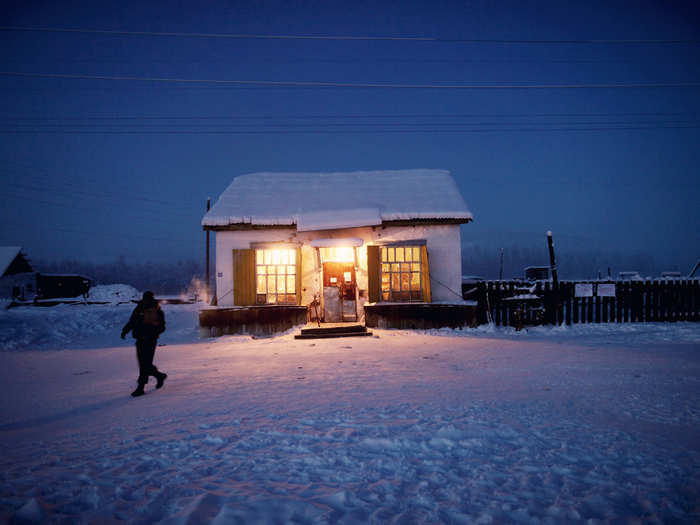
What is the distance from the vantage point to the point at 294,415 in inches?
156

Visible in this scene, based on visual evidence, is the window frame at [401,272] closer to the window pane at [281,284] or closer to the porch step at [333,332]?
→ the porch step at [333,332]

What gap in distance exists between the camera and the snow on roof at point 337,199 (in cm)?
1180

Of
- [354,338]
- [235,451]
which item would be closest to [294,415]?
[235,451]

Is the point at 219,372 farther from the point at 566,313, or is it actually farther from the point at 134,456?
the point at 566,313

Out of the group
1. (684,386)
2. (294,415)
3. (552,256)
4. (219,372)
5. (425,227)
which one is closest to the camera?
(294,415)

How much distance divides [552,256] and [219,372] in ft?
35.2

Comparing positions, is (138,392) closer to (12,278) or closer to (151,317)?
(151,317)

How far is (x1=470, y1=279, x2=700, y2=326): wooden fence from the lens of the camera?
1175cm

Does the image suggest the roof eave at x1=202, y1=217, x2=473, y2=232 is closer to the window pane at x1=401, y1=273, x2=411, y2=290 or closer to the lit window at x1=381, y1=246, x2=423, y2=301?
the lit window at x1=381, y1=246, x2=423, y2=301

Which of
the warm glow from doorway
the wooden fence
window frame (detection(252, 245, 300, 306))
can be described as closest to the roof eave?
window frame (detection(252, 245, 300, 306))

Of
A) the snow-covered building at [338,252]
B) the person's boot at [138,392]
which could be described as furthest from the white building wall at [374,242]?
the person's boot at [138,392]

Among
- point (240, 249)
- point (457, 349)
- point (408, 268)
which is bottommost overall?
point (457, 349)

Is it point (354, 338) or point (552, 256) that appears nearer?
point (354, 338)

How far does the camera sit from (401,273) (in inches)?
474
